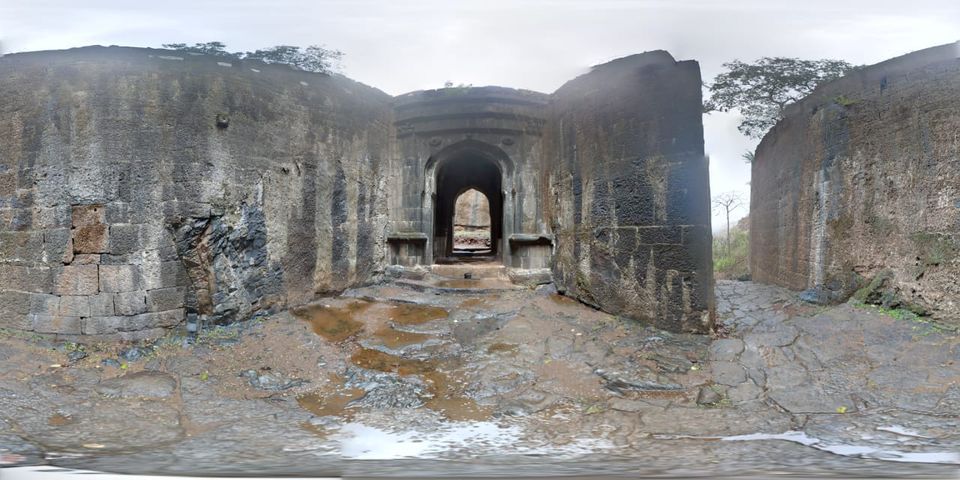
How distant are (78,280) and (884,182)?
1007 cm

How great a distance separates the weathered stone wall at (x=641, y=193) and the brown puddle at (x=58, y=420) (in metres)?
6.08

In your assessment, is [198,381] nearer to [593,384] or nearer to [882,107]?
[593,384]

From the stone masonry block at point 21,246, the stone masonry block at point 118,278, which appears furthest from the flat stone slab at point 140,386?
the stone masonry block at point 21,246

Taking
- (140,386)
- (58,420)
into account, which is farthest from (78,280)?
(58,420)

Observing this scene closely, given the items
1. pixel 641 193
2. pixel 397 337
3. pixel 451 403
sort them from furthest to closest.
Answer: pixel 641 193 → pixel 397 337 → pixel 451 403

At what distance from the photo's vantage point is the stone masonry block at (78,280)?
5328 mm

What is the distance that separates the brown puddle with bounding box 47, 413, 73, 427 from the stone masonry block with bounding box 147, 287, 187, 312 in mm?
1833

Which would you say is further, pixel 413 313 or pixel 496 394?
pixel 413 313

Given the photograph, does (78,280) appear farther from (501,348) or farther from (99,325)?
(501,348)

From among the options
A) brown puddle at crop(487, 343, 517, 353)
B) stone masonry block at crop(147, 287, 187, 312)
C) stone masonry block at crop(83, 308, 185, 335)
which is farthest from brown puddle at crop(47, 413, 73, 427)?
brown puddle at crop(487, 343, 517, 353)

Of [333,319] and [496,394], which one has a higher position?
[333,319]

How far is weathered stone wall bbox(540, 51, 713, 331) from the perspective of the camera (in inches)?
229

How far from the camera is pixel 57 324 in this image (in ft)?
17.5

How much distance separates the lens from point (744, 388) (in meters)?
4.51
